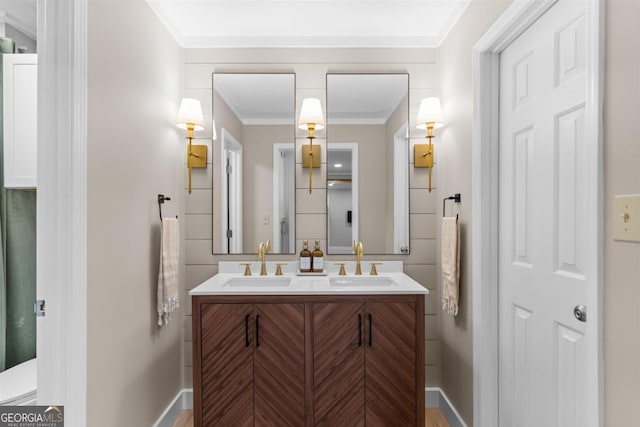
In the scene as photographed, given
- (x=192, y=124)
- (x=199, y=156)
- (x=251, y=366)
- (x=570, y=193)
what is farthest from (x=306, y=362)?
(x=192, y=124)

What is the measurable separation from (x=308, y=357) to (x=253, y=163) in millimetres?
A: 1340

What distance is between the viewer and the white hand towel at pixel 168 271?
2.08 meters

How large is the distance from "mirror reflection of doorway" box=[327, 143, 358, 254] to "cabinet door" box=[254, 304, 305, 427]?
75cm

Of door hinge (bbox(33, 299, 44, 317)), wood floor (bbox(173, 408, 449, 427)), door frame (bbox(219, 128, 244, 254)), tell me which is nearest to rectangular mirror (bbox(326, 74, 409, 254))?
door frame (bbox(219, 128, 244, 254))

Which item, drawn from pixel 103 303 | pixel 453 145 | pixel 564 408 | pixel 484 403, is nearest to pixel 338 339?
pixel 484 403

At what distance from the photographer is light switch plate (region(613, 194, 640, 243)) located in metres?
0.92

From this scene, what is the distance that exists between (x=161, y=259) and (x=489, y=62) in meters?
2.04

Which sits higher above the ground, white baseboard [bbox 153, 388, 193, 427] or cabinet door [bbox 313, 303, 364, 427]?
cabinet door [bbox 313, 303, 364, 427]

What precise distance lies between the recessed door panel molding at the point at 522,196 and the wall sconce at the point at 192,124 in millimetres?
1868

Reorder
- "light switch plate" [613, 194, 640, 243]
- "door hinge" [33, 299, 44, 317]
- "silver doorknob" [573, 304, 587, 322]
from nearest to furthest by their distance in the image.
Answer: "light switch plate" [613, 194, 640, 243]
"silver doorknob" [573, 304, 587, 322]
"door hinge" [33, 299, 44, 317]

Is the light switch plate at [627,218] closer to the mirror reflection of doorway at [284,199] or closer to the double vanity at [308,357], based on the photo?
the double vanity at [308,357]

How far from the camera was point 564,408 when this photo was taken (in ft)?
4.37

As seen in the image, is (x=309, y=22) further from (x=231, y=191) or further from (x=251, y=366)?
(x=251, y=366)

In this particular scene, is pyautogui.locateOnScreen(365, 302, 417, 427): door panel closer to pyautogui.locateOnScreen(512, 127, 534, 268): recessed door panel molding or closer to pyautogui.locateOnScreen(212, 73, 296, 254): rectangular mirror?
pyautogui.locateOnScreen(512, 127, 534, 268): recessed door panel molding
